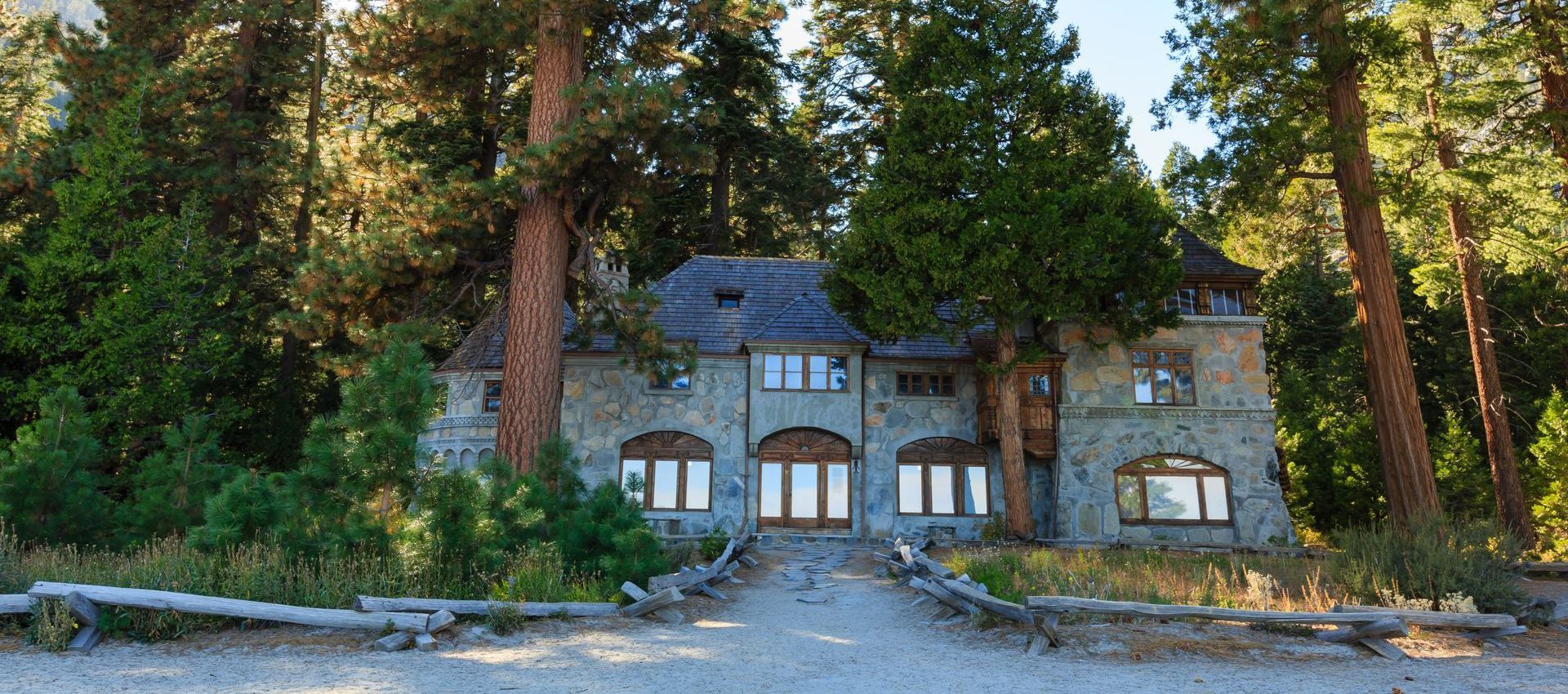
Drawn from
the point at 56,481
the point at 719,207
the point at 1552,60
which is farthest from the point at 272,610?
the point at 1552,60

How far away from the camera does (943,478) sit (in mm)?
21203

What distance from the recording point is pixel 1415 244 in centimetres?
2098

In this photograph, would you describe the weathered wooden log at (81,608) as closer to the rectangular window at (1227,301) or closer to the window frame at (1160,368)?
the window frame at (1160,368)

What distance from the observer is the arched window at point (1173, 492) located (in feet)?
66.5

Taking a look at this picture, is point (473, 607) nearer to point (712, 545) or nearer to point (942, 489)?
point (712, 545)

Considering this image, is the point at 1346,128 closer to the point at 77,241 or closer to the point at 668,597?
the point at 668,597

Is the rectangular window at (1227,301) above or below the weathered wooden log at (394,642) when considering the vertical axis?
above

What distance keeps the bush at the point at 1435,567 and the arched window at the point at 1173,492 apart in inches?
386

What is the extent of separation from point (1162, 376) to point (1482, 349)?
671cm

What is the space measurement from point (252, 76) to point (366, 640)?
878 inches

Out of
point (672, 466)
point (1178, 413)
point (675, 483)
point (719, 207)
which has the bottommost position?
point (675, 483)

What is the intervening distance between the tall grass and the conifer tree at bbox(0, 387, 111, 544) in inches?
452

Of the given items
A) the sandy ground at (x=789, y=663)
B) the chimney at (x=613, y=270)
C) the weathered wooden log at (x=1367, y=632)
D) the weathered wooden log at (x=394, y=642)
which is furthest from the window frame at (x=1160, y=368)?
the weathered wooden log at (x=394, y=642)


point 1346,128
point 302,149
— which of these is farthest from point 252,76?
point 1346,128
